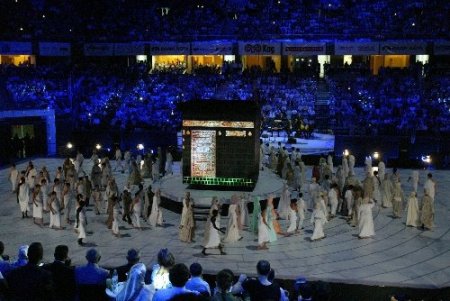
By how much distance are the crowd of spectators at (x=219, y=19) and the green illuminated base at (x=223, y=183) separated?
1755 centimetres

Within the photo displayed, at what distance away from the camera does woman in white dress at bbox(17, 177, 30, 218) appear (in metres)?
16.6

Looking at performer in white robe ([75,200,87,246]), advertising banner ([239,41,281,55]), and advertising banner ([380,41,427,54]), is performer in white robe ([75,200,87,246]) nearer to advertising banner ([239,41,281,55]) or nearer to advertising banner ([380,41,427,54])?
advertising banner ([239,41,281,55])

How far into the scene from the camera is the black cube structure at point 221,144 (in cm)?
1767

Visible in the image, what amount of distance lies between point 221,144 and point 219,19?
66.6 feet

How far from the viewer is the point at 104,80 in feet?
112

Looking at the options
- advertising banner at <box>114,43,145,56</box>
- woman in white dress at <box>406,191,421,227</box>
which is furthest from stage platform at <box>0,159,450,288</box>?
advertising banner at <box>114,43,145,56</box>

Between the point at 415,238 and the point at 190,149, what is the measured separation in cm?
720

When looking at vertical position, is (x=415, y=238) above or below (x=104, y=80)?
below

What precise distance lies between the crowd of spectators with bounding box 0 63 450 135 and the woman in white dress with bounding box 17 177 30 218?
10.3 m

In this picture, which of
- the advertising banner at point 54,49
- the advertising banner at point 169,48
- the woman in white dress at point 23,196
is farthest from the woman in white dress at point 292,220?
the advertising banner at point 54,49

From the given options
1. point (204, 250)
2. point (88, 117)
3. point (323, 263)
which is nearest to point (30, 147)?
point (88, 117)

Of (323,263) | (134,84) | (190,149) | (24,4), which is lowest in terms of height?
(323,263)

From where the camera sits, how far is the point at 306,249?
13930mm

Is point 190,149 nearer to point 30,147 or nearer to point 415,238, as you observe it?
point 415,238
